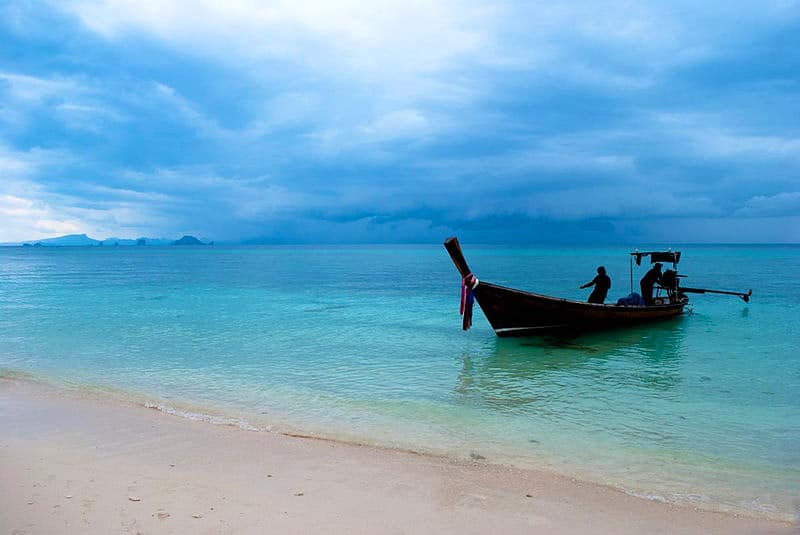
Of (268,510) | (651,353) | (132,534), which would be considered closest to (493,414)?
(268,510)

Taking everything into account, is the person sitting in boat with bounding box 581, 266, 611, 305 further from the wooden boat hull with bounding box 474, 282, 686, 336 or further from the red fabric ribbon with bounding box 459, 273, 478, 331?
the red fabric ribbon with bounding box 459, 273, 478, 331

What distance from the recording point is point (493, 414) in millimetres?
9000

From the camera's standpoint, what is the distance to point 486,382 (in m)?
11.3

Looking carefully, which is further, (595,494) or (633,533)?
(595,494)

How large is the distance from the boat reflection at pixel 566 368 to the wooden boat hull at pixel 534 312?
39 cm

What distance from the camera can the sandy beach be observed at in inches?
191


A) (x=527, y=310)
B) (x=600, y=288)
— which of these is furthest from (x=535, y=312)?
(x=600, y=288)

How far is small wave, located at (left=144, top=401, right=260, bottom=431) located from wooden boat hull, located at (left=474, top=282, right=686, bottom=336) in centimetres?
815

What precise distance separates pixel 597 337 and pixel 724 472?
1014 cm

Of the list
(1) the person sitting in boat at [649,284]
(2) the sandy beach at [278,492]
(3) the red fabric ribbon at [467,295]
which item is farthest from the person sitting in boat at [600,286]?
(2) the sandy beach at [278,492]

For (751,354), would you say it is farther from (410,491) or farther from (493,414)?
(410,491)

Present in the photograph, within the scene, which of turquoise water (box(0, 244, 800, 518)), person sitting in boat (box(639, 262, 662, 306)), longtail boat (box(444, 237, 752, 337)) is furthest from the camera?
person sitting in boat (box(639, 262, 662, 306))

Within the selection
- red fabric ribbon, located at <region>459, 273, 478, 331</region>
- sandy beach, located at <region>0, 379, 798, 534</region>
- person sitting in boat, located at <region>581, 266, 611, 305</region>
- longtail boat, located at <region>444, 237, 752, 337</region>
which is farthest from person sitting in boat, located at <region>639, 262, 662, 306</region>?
sandy beach, located at <region>0, 379, 798, 534</region>

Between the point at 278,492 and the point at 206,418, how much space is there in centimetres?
349
